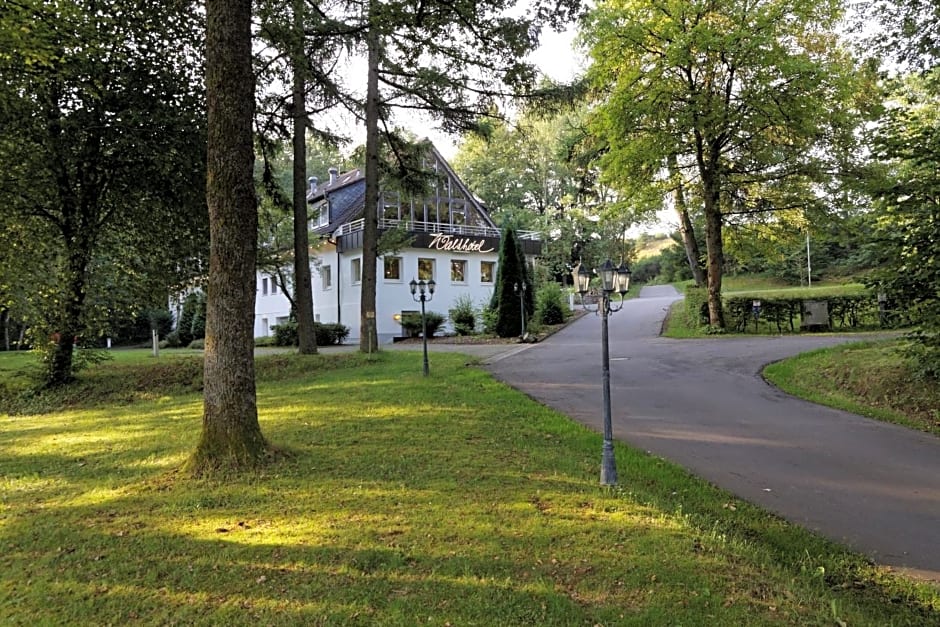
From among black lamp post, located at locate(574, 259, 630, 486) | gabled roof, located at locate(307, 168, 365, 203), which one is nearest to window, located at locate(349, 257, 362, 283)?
gabled roof, located at locate(307, 168, 365, 203)

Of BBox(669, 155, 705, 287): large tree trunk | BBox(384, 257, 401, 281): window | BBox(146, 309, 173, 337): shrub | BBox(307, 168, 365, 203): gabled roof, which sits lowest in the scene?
BBox(146, 309, 173, 337): shrub

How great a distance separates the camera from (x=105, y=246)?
13031 millimetres

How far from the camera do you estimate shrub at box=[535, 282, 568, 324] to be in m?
24.2

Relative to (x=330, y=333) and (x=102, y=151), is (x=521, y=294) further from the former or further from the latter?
(x=102, y=151)

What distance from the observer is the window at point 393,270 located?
85.1ft

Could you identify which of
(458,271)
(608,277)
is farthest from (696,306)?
(608,277)

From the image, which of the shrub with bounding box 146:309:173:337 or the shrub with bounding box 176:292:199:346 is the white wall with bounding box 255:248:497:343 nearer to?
the shrub with bounding box 176:292:199:346

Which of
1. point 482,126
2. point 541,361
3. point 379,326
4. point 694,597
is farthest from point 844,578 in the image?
point 379,326

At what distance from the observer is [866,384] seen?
877cm

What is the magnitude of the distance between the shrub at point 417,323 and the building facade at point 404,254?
58 cm

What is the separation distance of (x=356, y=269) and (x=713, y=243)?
617 inches

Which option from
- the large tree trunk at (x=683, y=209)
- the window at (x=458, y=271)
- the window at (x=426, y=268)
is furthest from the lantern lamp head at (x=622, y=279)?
the window at (x=458, y=271)

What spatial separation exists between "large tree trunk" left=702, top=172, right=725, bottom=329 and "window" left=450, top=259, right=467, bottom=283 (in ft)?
41.5

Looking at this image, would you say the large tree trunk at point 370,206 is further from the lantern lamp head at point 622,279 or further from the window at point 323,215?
the window at point 323,215
